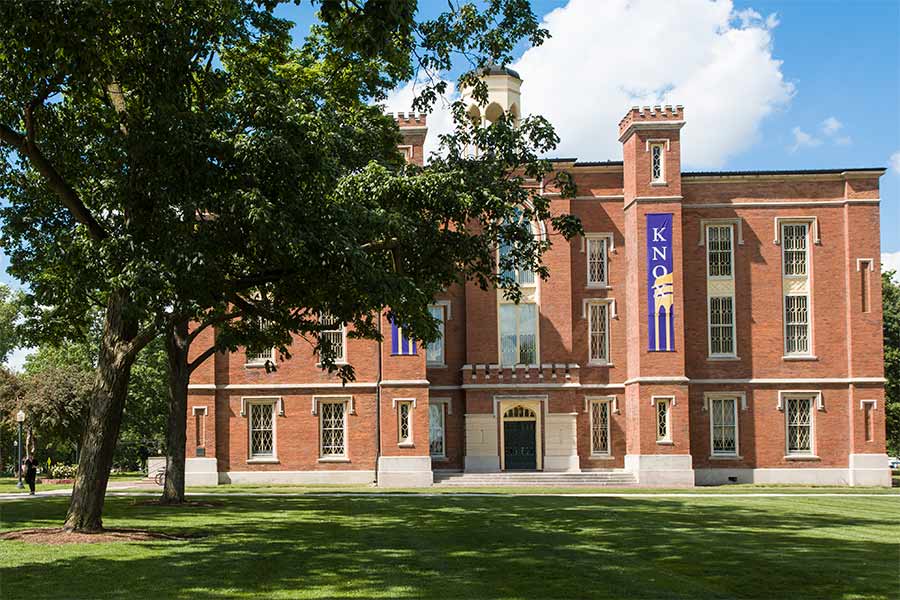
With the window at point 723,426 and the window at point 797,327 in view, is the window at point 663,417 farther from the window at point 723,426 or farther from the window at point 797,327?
the window at point 797,327

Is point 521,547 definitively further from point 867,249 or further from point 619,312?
point 867,249

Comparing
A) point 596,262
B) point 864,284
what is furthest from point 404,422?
point 864,284

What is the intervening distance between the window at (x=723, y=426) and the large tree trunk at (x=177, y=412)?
2248 cm

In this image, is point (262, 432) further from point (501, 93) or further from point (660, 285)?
point (501, 93)

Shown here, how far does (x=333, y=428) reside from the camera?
136ft

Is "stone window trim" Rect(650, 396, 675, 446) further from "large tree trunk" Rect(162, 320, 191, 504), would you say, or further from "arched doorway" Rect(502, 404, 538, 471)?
"large tree trunk" Rect(162, 320, 191, 504)

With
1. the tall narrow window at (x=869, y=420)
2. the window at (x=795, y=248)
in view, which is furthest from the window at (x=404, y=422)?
the tall narrow window at (x=869, y=420)

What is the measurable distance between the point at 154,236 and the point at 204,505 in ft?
40.8

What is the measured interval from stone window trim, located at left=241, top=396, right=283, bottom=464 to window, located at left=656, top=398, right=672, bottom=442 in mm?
15026

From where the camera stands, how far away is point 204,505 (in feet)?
88.1

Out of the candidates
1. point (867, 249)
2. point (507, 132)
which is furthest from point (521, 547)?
point (867, 249)

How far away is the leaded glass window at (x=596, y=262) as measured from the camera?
140 feet

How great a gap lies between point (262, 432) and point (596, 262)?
1543 centimetres

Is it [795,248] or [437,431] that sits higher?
[795,248]
